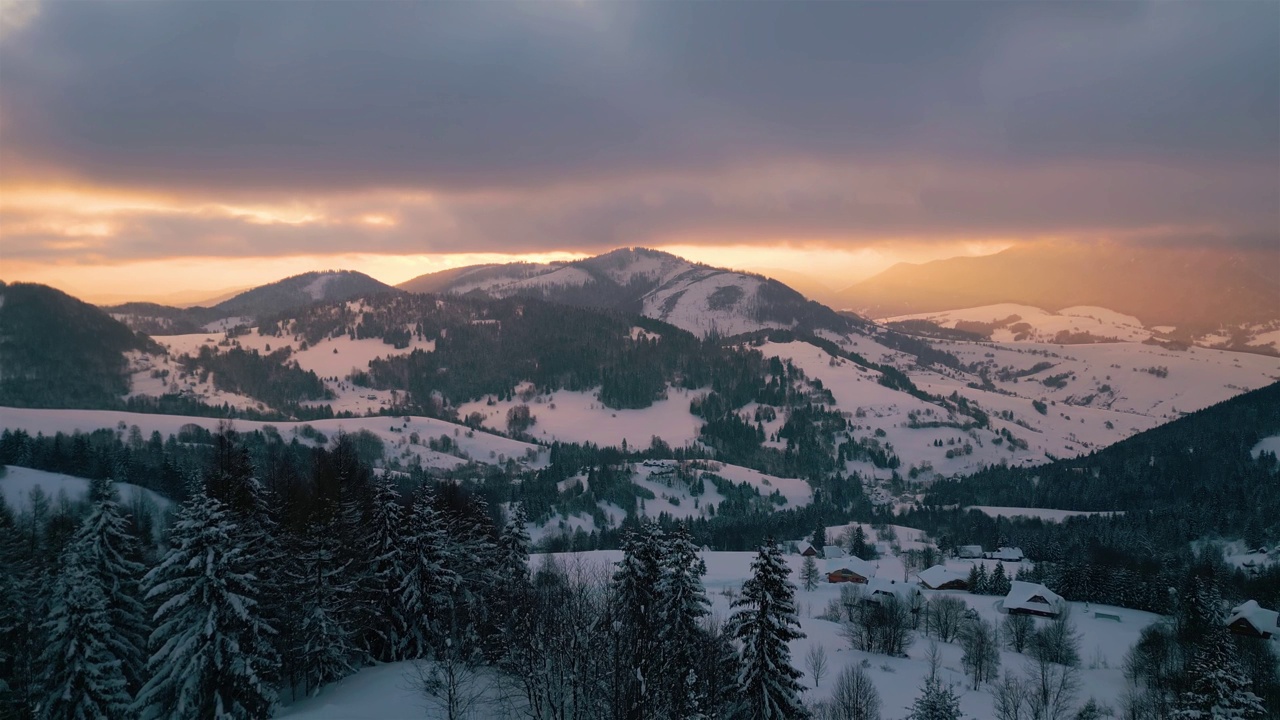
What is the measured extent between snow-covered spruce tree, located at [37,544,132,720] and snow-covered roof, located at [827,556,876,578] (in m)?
87.5

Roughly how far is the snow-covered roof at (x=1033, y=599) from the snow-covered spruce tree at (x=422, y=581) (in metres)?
64.0

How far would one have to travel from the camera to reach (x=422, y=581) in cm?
4172

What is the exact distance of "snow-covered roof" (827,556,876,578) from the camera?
10188cm

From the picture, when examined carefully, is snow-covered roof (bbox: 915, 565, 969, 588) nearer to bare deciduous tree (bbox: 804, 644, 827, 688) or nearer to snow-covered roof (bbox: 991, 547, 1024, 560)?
snow-covered roof (bbox: 991, 547, 1024, 560)

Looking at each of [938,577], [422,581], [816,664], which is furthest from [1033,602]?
[422,581]

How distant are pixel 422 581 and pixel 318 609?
6132 millimetres

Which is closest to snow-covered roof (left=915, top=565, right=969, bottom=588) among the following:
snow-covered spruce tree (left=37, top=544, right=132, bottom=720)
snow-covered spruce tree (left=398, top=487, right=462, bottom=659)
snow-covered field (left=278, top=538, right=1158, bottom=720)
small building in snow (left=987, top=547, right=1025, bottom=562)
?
snow-covered field (left=278, top=538, right=1158, bottom=720)

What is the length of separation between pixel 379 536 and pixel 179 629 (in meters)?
13.2

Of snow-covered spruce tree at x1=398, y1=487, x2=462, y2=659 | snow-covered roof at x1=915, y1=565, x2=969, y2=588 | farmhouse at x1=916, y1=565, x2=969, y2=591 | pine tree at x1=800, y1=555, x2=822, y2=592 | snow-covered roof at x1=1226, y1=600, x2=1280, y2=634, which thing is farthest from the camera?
snow-covered roof at x1=915, y1=565, x2=969, y2=588

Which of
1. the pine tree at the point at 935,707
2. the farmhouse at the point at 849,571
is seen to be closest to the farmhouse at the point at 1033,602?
the farmhouse at the point at 849,571

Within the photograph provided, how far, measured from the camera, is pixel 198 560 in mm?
28922

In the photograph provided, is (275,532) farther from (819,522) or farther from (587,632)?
(819,522)

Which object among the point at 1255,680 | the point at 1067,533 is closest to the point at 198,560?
the point at 1255,680

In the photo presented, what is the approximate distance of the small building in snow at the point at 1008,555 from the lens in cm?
11856
